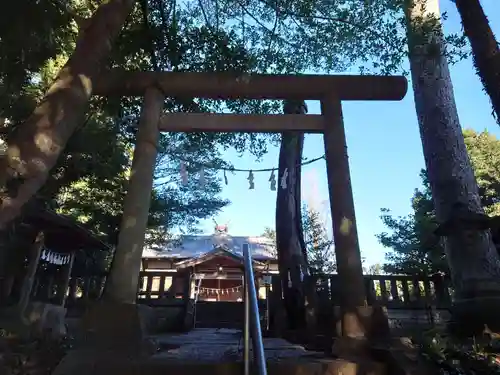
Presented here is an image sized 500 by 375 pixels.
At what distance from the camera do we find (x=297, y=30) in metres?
6.55

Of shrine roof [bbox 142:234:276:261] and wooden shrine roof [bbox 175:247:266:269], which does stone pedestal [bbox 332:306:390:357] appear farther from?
wooden shrine roof [bbox 175:247:266:269]

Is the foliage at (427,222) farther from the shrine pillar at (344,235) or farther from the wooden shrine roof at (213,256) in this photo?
the shrine pillar at (344,235)

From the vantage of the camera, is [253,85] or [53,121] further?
[253,85]

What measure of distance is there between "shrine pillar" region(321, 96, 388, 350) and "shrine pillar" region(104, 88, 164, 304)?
81.0 inches

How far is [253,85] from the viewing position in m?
4.88

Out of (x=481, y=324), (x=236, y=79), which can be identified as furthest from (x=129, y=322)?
(x=481, y=324)

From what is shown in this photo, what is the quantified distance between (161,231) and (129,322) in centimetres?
1221

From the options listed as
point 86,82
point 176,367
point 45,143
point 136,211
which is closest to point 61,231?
point 136,211

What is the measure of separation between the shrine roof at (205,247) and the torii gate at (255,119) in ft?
37.1

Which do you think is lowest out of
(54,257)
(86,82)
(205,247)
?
(54,257)

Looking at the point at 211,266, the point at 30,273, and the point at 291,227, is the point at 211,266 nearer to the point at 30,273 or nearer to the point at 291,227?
the point at 291,227

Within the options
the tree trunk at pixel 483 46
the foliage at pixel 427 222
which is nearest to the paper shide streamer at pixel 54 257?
the tree trunk at pixel 483 46

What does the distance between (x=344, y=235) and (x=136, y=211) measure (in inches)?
88.1

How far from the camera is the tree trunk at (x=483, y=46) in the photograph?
14.9 feet
